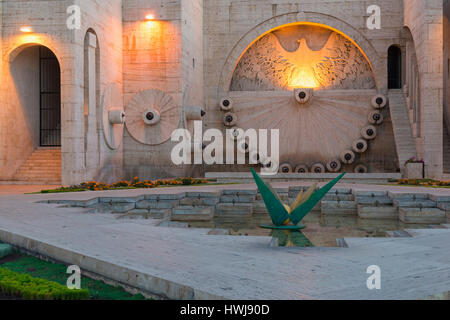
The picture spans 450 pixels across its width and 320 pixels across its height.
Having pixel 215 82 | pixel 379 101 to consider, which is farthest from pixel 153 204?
pixel 379 101

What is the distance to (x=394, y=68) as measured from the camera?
19.9 metres

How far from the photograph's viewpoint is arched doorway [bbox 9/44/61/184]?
1460cm

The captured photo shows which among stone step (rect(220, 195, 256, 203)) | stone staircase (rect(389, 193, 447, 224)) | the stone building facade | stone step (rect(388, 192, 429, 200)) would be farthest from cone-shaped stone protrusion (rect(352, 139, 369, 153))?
stone step (rect(220, 195, 256, 203))

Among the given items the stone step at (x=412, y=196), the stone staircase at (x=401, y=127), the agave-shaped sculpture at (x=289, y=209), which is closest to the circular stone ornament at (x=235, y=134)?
the stone staircase at (x=401, y=127)

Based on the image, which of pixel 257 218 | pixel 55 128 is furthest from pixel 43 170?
pixel 257 218

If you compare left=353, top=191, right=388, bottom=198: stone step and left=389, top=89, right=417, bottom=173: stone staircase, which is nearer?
left=353, top=191, right=388, bottom=198: stone step

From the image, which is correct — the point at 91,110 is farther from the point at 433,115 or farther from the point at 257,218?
the point at 433,115

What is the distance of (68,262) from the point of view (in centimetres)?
498

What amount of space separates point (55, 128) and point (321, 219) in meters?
10.1

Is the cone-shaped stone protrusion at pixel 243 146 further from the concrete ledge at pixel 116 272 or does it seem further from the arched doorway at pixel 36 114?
the concrete ledge at pixel 116 272

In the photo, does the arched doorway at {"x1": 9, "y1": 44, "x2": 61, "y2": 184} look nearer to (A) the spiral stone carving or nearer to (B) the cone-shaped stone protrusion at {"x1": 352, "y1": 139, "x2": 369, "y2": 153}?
(A) the spiral stone carving

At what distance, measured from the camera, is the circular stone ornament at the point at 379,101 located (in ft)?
60.3

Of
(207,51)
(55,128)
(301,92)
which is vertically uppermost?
(207,51)

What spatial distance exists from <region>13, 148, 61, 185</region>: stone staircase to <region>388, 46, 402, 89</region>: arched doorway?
Answer: 12507 mm
